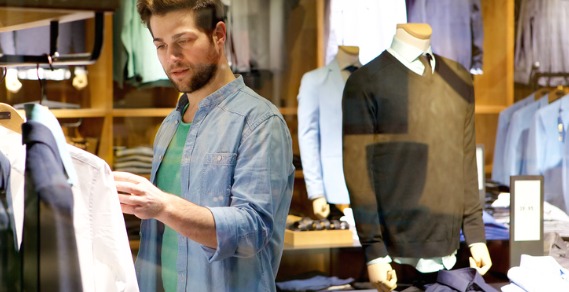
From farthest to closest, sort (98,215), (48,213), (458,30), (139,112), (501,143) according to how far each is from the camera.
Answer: (501,143), (458,30), (139,112), (98,215), (48,213)

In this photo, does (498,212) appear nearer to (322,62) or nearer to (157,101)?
(322,62)

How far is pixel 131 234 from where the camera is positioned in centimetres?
216

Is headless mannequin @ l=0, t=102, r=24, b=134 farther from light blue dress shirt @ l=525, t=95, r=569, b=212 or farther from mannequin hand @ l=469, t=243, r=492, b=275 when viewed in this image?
light blue dress shirt @ l=525, t=95, r=569, b=212

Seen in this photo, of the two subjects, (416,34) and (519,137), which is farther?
(519,137)

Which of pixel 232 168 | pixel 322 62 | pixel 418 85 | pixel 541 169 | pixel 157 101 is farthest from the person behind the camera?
pixel 541 169

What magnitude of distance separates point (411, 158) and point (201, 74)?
101 cm

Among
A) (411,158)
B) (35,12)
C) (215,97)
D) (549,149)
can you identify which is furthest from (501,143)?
(35,12)

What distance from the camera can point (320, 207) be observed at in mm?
2705

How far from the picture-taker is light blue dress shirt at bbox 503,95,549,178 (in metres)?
3.07

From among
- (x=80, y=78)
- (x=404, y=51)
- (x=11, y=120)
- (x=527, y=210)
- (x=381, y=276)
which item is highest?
(x=404, y=51)

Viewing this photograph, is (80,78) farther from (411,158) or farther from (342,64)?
(411,158)

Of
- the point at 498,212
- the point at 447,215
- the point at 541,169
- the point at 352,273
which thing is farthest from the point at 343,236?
the point at 541,169

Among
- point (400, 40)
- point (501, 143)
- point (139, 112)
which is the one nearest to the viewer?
point (139, 112)

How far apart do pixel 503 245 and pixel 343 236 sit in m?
0.64
